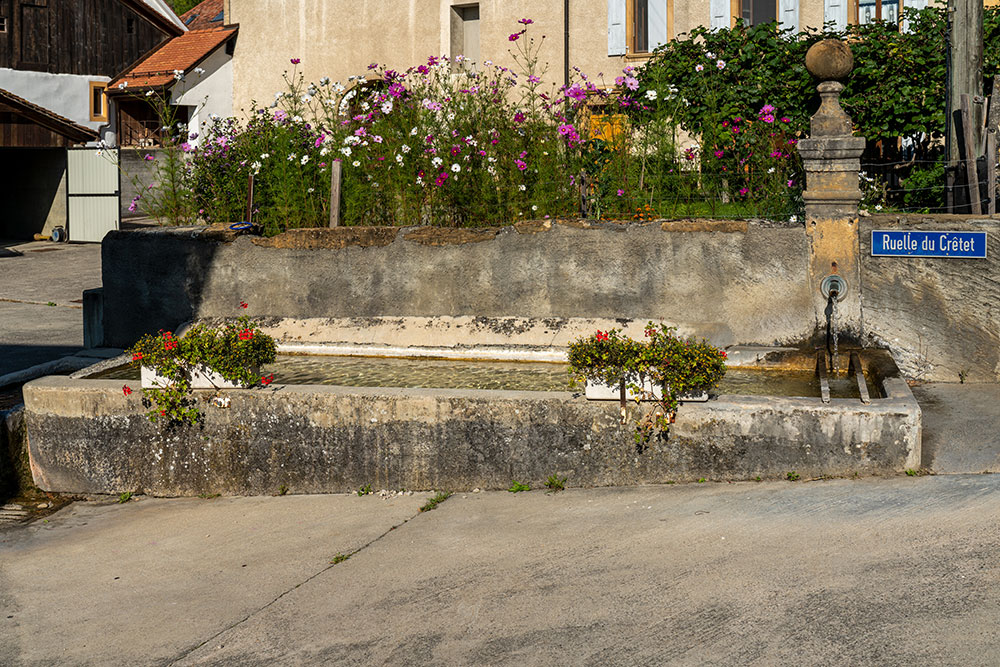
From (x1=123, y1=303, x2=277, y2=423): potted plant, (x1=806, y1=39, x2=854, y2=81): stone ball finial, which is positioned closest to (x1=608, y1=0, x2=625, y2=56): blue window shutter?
(x1=806, y1=39, x2=854, y2=81): stone ball finial

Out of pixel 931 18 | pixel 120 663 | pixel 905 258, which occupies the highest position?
pixel 931 18

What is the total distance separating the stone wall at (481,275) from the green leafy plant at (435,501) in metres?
2.51

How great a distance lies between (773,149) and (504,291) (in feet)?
9.22

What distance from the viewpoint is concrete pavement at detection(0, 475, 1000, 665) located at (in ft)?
15.6

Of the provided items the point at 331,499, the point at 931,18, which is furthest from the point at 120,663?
Answer: the point at 931,18

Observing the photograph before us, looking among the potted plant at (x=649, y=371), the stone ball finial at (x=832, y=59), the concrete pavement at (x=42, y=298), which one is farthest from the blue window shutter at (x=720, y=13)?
the potted plant at (x=649, y=371)

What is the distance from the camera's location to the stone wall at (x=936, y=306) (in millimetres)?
8352

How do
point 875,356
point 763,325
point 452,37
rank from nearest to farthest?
point 875,356 → point 763,325 → point 452,37

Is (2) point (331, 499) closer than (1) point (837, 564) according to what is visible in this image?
No

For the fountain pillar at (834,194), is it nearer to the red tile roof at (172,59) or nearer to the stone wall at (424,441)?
the stone wall at (424,441)

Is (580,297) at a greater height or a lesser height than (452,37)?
lesser

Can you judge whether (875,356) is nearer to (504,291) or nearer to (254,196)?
(504,291)

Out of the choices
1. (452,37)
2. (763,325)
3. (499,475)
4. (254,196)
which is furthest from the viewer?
(452,37)

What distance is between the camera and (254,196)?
1105 cm
